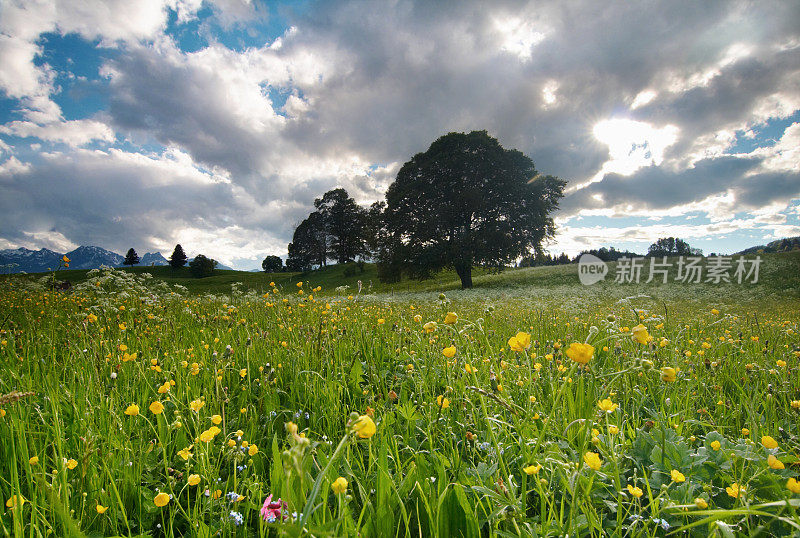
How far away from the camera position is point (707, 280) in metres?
22.9

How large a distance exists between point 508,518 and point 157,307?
5.88 meters

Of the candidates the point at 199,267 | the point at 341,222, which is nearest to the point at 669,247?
the point at 341,222

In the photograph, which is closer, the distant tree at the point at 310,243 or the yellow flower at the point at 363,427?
the yellow flower at the point at 363,427

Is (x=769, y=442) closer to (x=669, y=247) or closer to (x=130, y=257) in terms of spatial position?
(x=130, y=257)

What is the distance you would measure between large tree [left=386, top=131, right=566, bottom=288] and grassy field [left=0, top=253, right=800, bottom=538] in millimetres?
21676

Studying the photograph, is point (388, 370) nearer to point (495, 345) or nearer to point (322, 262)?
point (495, 345)

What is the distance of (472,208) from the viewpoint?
85.8 ft

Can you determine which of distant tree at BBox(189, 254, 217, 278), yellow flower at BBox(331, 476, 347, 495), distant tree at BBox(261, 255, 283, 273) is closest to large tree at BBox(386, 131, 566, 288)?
yellow flower at BBox(331, 476, 347, 495)

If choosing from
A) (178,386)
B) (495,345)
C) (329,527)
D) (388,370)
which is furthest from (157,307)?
(329,527)

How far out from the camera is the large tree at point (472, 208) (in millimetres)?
25719

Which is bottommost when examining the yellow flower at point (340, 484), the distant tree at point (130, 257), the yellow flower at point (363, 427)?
the yellow flower at point (340, 484)

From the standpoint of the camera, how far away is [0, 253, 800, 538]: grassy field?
1.28 metres

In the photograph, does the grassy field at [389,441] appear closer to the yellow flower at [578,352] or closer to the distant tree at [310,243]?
the yellow flower at [578,352]

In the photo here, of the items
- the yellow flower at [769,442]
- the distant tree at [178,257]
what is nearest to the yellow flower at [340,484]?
the yellow flower at [769,442]
